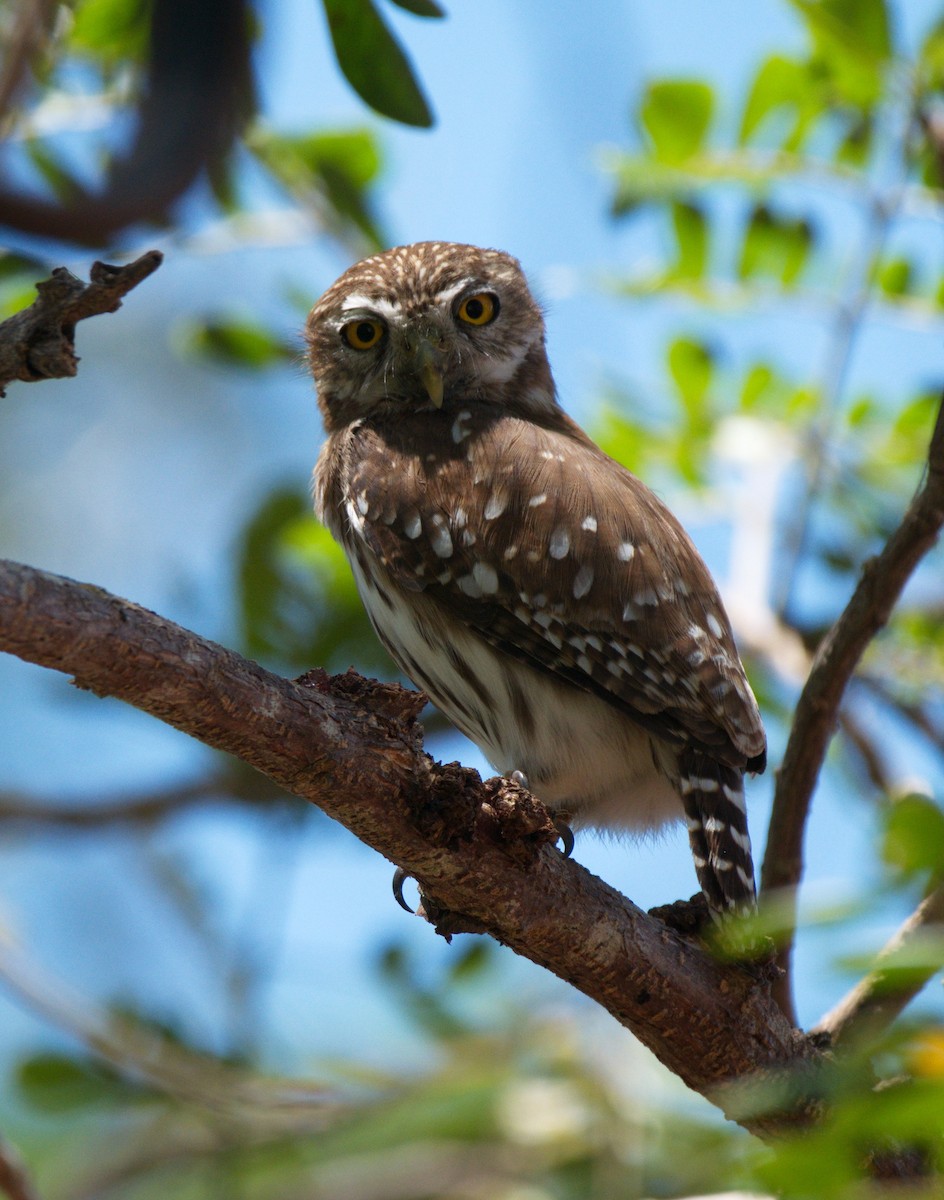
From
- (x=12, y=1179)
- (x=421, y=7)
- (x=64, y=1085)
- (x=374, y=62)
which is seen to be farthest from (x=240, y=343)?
(x=12, y=1179)

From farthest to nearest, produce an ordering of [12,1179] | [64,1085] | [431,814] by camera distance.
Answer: [64,1085], [12,1179], [431,814]

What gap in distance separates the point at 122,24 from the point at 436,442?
136cm

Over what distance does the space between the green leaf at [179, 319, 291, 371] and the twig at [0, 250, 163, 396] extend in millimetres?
2742

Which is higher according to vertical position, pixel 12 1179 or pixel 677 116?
pixel 677 116

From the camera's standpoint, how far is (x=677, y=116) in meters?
4.14

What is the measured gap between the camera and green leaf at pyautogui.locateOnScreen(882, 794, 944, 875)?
1354mm

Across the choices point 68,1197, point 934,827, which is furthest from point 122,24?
point 68,1197

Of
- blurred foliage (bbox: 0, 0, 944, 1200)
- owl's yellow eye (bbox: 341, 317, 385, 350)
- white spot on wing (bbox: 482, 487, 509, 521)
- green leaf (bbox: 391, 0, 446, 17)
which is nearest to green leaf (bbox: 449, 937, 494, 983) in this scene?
blurred foliage (bbox: 0, 0, 944, 1200)

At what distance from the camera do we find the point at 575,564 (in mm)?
3525

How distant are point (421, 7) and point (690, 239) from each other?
2331 millimetres

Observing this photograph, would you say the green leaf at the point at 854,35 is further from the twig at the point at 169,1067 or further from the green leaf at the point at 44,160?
the twig at the point at 169,1067

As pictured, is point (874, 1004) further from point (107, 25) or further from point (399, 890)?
point (107, 25)

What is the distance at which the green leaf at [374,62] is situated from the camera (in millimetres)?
2301

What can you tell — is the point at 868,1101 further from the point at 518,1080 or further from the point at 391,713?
the point at 518,1080
